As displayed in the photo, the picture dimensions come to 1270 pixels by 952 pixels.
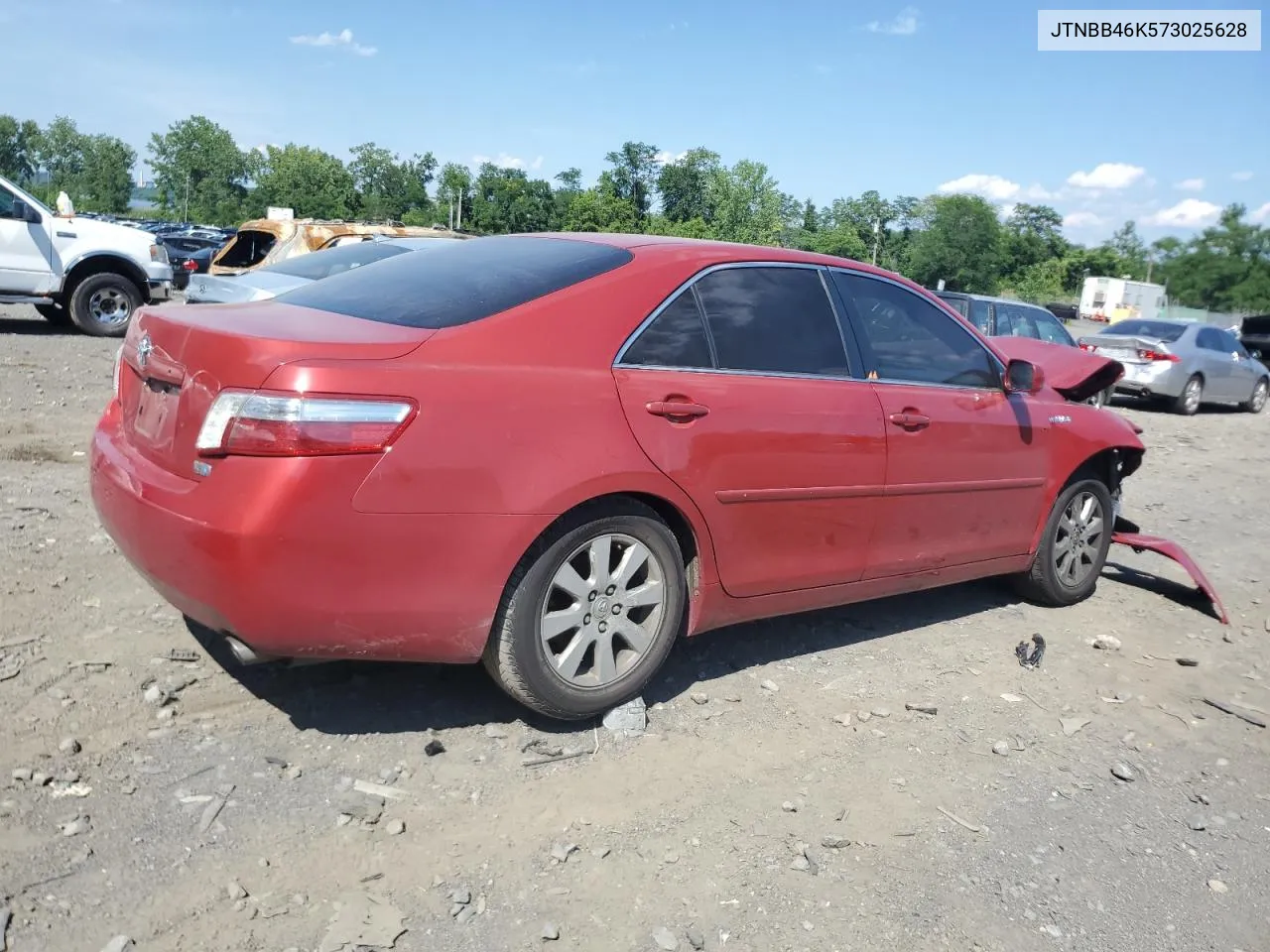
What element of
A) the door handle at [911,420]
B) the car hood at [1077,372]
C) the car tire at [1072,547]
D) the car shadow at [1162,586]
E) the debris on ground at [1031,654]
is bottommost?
the car shadow at [1162,586]

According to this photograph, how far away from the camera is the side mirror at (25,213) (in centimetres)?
1243

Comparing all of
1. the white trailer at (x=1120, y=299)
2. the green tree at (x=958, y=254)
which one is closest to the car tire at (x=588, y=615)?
the white trailer at (x=1120, y=299)

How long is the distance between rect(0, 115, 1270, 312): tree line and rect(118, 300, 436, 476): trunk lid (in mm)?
74536

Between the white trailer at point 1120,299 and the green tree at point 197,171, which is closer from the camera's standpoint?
the white trailer at point 1120,299

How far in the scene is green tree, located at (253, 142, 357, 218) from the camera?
10556cm

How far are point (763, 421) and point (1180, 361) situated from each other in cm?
1516

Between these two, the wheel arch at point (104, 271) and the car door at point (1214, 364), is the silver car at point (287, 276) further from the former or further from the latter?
the car door at point (1214, 364)

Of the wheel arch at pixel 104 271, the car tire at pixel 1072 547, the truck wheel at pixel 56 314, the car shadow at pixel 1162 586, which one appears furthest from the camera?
the truck wheel at pixel 56 314

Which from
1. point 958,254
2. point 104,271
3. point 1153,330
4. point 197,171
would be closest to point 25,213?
point 104,271

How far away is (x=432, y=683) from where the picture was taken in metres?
3.93

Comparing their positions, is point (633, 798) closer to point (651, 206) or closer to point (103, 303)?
point (103, 303)

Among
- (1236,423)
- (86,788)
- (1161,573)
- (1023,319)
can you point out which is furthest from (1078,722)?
(1236,423)

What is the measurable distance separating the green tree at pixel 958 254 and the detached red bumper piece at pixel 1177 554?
69.1 metres

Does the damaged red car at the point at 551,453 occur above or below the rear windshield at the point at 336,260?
below
